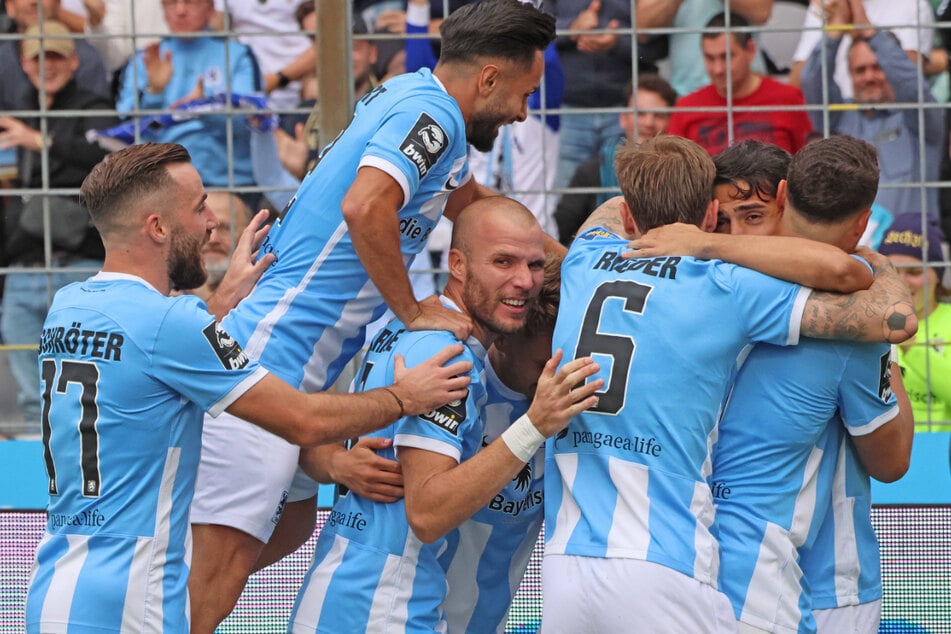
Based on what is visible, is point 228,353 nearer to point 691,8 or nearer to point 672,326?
point 672,326

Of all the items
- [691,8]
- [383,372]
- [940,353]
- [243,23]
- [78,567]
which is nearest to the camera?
[78,567]

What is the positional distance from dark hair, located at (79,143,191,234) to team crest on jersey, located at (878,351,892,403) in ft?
6.56

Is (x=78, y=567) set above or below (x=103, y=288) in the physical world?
below

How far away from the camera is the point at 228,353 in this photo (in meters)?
3.30

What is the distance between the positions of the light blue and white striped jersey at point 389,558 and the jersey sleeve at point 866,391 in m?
1.01

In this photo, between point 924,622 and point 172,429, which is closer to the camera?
point 172,429

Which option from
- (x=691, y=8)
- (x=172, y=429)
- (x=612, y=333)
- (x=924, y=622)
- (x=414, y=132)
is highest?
(x=691, y=8)

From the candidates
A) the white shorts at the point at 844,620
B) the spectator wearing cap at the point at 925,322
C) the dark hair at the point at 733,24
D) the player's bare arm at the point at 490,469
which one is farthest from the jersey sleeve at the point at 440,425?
the dark hair at the point at 733,24

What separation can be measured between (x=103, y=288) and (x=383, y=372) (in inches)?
32.0

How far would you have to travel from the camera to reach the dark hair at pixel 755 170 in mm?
3771

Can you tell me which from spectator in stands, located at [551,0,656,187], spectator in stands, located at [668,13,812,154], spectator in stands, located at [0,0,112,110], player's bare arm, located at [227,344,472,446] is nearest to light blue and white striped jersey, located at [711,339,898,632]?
player's bare arm, located at [227,344,472,446]

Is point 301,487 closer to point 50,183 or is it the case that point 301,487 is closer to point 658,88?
point 50,183

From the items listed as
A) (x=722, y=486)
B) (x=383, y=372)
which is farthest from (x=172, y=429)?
(x=722, y=486)

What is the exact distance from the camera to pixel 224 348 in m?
3.29
